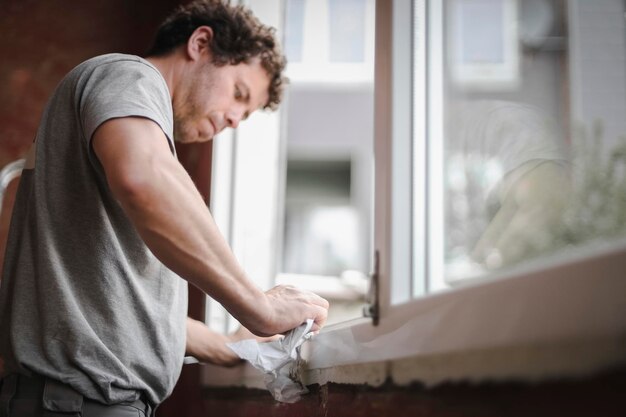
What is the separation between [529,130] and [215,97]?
95cm

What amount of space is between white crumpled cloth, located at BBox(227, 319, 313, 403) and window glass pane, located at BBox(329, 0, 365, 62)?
1.23 metres

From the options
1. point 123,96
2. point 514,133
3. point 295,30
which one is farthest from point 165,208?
point 295,30

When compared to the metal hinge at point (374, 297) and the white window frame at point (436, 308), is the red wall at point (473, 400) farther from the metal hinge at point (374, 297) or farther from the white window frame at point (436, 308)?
the metal hinge at point (374, 297)

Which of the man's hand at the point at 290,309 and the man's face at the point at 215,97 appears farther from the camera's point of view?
the man's face at the point at 215,97

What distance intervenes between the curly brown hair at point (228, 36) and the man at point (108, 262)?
46 cm

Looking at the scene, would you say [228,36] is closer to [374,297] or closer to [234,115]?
[234,115]

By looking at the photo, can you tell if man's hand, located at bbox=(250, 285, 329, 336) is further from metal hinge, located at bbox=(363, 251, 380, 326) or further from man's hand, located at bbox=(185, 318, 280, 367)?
man's hand, located at bbox=(185, 318, 280, 367)

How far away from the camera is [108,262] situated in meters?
1.19

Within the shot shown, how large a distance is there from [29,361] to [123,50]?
191 centimetres

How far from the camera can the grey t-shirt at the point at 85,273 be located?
1149mm

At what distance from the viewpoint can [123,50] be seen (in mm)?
2844

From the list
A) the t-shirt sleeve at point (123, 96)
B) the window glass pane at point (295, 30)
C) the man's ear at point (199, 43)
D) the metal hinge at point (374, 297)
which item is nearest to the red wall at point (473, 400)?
the metal hinge at point (374, 297)

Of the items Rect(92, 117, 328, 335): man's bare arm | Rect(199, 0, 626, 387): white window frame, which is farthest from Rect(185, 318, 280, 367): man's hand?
Rect(92, 117, 328, 335): man's bare arm

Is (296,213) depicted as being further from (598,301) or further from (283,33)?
(598,301)
